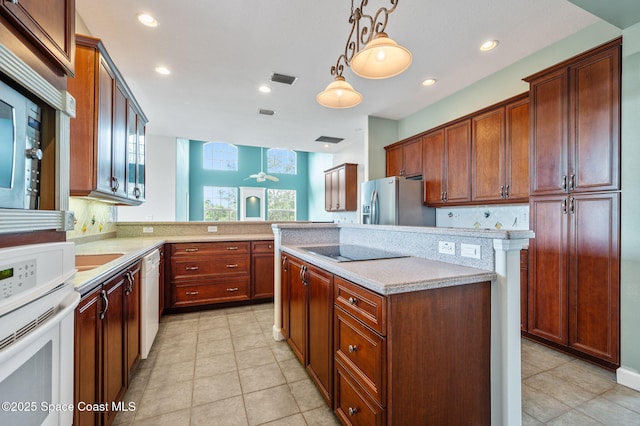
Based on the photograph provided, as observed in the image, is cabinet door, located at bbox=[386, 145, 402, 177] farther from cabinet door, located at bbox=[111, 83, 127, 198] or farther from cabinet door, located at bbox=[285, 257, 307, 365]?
cabinet door, located at bbox=[111, 83, 127, 198]

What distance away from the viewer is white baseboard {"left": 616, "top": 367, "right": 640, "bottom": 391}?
1889 millimetres

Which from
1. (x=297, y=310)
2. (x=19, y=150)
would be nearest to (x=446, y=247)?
(x=297, y=310)

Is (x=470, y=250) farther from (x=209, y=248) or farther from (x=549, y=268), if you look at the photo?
(x=209, y=248)

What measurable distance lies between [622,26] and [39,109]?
3.45 meters

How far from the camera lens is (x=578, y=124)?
2.27 m

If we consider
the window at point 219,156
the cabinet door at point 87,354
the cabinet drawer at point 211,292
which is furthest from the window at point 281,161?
the cabinet door at point 87,354

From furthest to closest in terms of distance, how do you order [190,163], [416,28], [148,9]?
[190,163] → [416,28] → [148,9]

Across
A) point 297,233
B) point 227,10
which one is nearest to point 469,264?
point 297,233

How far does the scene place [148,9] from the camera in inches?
87.1

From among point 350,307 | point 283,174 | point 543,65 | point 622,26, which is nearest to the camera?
point 350,307

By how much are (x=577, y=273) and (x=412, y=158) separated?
2.51m

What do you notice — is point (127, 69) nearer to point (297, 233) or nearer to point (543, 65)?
point (297, 233)

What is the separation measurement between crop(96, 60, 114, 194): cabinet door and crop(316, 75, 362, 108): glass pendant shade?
1549mm

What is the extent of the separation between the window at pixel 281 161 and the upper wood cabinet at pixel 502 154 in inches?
299
